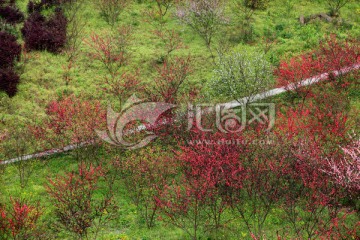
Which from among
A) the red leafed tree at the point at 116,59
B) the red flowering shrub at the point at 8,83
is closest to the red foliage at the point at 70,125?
the red leafed tree at the point at 116,59

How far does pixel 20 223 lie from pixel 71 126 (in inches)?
208

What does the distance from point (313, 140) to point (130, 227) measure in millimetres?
8897

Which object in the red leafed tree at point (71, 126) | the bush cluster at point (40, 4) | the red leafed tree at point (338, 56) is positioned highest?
the bush cluster at point (40, 4)

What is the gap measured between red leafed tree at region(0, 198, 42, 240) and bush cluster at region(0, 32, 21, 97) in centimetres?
999

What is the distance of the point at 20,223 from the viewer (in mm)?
16031

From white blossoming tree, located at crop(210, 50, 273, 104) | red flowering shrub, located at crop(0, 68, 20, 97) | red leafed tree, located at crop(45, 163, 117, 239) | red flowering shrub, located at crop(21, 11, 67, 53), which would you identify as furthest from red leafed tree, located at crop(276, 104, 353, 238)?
red flowering shrub, located at crop(21, 11, 67, 53)

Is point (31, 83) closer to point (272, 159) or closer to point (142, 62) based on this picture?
point (142, 62)

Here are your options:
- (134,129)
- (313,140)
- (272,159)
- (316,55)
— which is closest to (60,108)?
(134,129)

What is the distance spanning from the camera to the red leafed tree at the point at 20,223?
1600cm

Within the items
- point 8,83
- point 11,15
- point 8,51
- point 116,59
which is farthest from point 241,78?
point 11,15

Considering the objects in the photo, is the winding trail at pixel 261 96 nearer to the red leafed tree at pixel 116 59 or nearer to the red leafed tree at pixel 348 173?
the red leafed tree at pixel 116 59

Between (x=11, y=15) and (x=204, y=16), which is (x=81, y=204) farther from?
(x=11, y=15)

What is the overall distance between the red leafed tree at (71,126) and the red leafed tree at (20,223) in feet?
13.4

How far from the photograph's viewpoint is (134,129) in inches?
800
